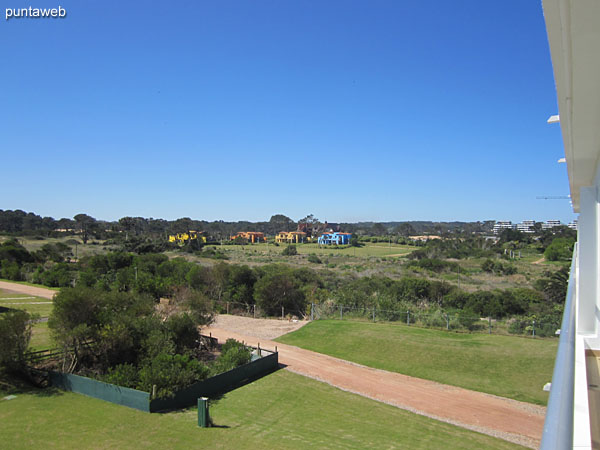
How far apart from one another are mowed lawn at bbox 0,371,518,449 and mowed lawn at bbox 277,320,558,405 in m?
Result: 4.73

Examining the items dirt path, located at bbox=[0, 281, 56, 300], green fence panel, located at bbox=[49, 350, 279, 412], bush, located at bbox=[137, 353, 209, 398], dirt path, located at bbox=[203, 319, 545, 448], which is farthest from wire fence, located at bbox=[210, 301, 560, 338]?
dirt path, located at bbox=[0, 281, 56, 300]

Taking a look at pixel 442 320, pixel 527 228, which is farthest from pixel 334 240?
pixel 442 320

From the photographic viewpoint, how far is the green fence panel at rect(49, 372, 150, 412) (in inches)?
560

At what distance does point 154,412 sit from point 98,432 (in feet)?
6.83

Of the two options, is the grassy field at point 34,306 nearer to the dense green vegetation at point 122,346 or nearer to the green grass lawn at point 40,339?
the green grass lawn at point 40,339

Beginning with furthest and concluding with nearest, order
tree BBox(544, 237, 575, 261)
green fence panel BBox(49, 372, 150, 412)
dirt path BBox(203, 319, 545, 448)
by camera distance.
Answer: tree BBox(544, 237, 575, 261), green fence panel BBox(49, 372, 150, 412), dirt path BBox(203, 319, 545, 448)

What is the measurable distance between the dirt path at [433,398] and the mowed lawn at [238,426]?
2.18 feet

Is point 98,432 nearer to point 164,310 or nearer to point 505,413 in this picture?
point 164,310

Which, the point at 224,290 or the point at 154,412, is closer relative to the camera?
the point at 154,412

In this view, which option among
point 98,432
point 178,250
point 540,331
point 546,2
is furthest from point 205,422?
point 178,250

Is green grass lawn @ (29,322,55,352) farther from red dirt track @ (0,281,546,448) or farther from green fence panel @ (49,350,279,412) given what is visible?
red dirt track @ (0,281,546,448)

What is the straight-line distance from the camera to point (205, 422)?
43.2ft

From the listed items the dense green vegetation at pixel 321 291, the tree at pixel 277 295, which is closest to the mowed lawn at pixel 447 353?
the dense green vegetation at pixel 321 291

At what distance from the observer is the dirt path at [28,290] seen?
37347 millimetres
